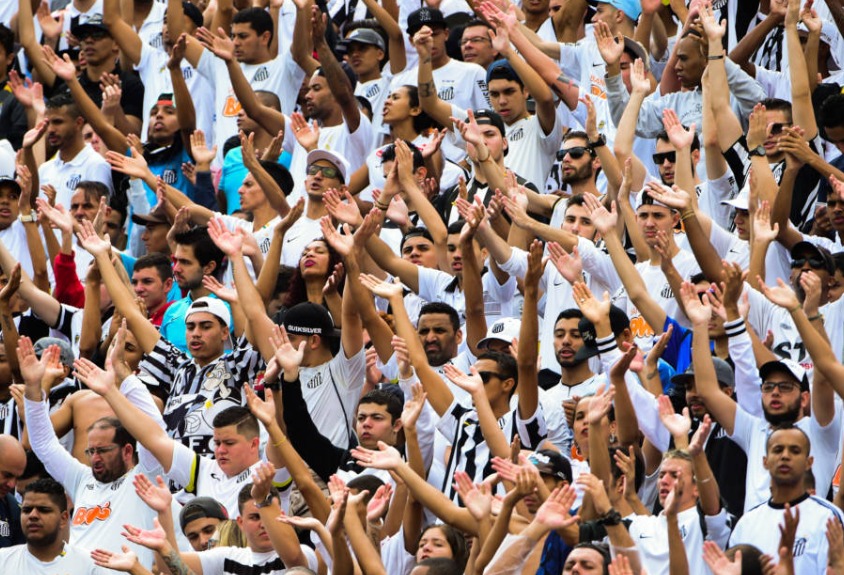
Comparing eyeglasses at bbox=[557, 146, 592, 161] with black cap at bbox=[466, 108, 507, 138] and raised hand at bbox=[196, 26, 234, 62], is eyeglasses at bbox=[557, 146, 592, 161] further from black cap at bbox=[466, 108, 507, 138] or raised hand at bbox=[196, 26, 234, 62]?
raised hand at bbox=[196, 26, 234, 62]

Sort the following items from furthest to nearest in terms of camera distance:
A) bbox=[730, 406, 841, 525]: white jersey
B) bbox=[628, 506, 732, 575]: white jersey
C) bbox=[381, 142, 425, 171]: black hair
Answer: bbox=[381, 142, 425, 171]: black hair → bbox=[730, 406, 841, 525]: white jersey → bbox=[628, 506, 732, 575]: white jersey

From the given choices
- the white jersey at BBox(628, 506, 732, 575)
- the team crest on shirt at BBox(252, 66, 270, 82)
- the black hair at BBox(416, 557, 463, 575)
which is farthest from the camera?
the team crest on shirt at BBox(252, 66, 270, 82)

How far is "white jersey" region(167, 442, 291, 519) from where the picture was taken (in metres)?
9.54

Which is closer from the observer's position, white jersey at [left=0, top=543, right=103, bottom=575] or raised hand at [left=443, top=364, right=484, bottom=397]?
raised hand at [left=443, top=364, right=484, bottom=397]

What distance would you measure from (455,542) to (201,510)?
4.82 ft

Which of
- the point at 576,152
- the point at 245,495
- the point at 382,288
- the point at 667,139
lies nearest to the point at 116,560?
the point at 245,495

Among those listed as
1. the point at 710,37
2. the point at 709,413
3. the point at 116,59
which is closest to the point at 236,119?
the point at 116,59

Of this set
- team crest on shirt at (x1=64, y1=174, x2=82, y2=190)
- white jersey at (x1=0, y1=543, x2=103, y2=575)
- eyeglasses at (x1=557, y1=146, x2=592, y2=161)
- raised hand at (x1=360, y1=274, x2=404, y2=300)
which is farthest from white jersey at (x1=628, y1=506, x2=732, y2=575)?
team crest on shirt at (x1=64, y1=174, x2=82, y2=190)

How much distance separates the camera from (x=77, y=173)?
13.5 meters

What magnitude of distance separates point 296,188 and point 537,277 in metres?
3.73

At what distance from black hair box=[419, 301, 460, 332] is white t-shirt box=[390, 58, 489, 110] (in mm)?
3142

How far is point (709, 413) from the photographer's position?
8961 millimetres

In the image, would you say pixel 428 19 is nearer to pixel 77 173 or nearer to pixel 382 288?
pixel 77 173

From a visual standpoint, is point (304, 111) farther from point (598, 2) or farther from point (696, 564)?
point (696, 564)
